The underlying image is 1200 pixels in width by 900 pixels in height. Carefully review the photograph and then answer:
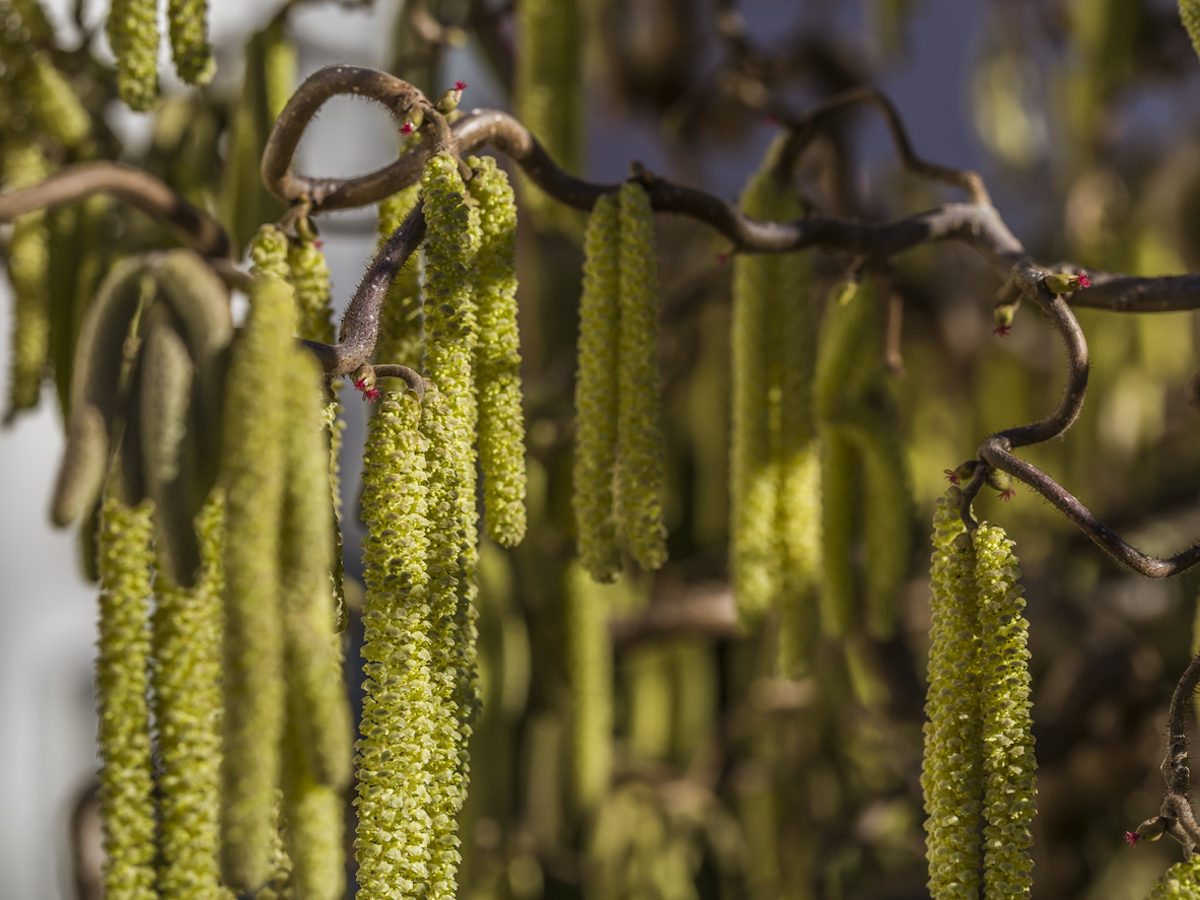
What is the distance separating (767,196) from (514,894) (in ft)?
3.71

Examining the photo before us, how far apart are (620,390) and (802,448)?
26 centimetres

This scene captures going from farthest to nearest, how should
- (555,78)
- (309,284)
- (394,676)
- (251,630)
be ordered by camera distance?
(555,78)
(309,284)
(394,676)
(251,630)

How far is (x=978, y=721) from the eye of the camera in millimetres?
649

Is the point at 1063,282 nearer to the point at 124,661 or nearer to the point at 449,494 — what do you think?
the point at 449,494

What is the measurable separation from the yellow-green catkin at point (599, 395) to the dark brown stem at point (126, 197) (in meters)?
0.41

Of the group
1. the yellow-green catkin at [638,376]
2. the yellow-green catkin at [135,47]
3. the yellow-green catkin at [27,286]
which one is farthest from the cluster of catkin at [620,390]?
the yellow-green catkin at [27,286]

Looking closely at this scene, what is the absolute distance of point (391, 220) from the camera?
29.3 inches

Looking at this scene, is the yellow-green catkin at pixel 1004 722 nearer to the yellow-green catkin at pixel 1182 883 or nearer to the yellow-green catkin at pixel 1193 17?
the yellow-green catkin at pixel 1182 883

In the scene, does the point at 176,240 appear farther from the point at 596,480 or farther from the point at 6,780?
the point at 6,780

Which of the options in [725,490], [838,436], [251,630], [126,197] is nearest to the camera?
[251,630]

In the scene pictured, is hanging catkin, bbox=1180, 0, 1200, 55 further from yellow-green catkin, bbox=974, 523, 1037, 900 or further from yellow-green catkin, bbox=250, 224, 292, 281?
yellow-green catkin, bbox=250, 224, 292, 281

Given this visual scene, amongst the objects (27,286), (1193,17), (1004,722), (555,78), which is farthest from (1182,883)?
(27,286)

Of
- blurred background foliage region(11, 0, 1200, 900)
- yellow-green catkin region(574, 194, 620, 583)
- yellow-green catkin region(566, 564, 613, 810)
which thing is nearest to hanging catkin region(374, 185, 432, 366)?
yellow-green catkin region(574, 194, 620, 583)

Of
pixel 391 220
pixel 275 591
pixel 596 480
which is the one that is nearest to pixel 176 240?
pixel 391 220
